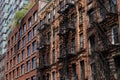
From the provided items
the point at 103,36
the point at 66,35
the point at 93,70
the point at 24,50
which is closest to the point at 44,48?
the point at 66,35

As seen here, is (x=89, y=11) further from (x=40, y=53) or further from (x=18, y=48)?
(x=18, y=48)

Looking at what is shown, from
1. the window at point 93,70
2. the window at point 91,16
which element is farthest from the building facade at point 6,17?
the window at point 93,70

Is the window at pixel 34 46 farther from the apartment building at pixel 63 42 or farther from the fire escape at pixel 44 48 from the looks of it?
the fire escape at pixel 44 48

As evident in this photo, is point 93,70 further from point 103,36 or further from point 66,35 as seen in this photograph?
point 66,35

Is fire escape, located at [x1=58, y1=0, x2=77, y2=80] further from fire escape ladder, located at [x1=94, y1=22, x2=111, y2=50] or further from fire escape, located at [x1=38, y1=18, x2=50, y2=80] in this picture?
fire escape ladder, located at [x1=94, y1=22, x2=111, y2=50]

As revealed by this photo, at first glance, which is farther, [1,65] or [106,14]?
[1,65]

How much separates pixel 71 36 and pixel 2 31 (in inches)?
2890

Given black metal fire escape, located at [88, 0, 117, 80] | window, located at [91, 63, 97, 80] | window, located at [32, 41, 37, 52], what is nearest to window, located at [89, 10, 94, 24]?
black metal fire escape, located at [88, 0, 117, 80]

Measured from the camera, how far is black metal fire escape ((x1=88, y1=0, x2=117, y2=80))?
1323 inches

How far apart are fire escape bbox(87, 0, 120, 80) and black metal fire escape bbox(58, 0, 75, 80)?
6.14m

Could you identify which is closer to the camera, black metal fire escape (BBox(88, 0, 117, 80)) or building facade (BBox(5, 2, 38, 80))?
black metal fire escape (BBox(88, 0, 117, 80))

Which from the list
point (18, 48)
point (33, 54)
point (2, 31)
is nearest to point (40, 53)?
point (33, 54)

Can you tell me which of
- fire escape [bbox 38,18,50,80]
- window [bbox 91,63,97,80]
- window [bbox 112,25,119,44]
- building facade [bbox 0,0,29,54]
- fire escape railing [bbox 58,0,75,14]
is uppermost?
building facade [bbox 0,0,29,54]

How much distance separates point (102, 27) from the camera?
1404 inches
